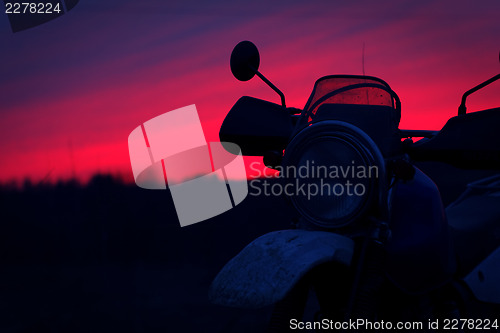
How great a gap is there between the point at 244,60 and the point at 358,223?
1.13m

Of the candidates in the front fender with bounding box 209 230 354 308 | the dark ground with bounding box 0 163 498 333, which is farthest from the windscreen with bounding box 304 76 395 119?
the dark ground with bounding box 0 163 498 333

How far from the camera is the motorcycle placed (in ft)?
5.87

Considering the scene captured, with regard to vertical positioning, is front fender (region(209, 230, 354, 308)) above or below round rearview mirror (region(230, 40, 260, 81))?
below

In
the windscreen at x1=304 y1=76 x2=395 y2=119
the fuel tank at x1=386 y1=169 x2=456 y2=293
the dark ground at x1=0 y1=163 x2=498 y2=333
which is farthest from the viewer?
the dark ground at x1=0 y1=163 x2=498 y2=333

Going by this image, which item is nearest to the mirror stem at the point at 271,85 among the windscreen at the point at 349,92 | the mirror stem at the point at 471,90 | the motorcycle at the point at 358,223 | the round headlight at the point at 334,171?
the motorcycle at the point at 358,223

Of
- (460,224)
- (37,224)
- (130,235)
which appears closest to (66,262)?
(130,235)

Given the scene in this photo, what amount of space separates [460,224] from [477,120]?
99cm

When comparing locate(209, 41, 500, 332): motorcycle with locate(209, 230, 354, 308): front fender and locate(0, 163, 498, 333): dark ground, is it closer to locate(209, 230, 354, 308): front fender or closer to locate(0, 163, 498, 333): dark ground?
locate(209, 230, 354, 308): front fender

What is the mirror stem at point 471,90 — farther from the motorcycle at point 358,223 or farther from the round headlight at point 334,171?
the round headlight at point 334,171

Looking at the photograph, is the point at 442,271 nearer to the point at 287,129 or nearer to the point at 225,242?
the point at 287,129

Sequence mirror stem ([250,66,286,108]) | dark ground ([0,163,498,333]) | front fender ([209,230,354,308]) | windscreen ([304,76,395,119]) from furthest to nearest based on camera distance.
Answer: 1. dark ground ([0,163,498,333])
2. mirror stem ([250,66,286,108])
3. windscreen ([304,76,395,119])
4. front fender ([209,230,354,308])

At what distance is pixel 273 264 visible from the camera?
1717 mm

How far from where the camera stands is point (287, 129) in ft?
7.98

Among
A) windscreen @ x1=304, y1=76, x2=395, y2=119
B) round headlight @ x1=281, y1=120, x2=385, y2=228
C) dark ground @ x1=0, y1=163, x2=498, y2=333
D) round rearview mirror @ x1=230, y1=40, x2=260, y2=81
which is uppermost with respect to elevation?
round rearview mirror @ x1=230, y1=40, x2=260, y2=81
